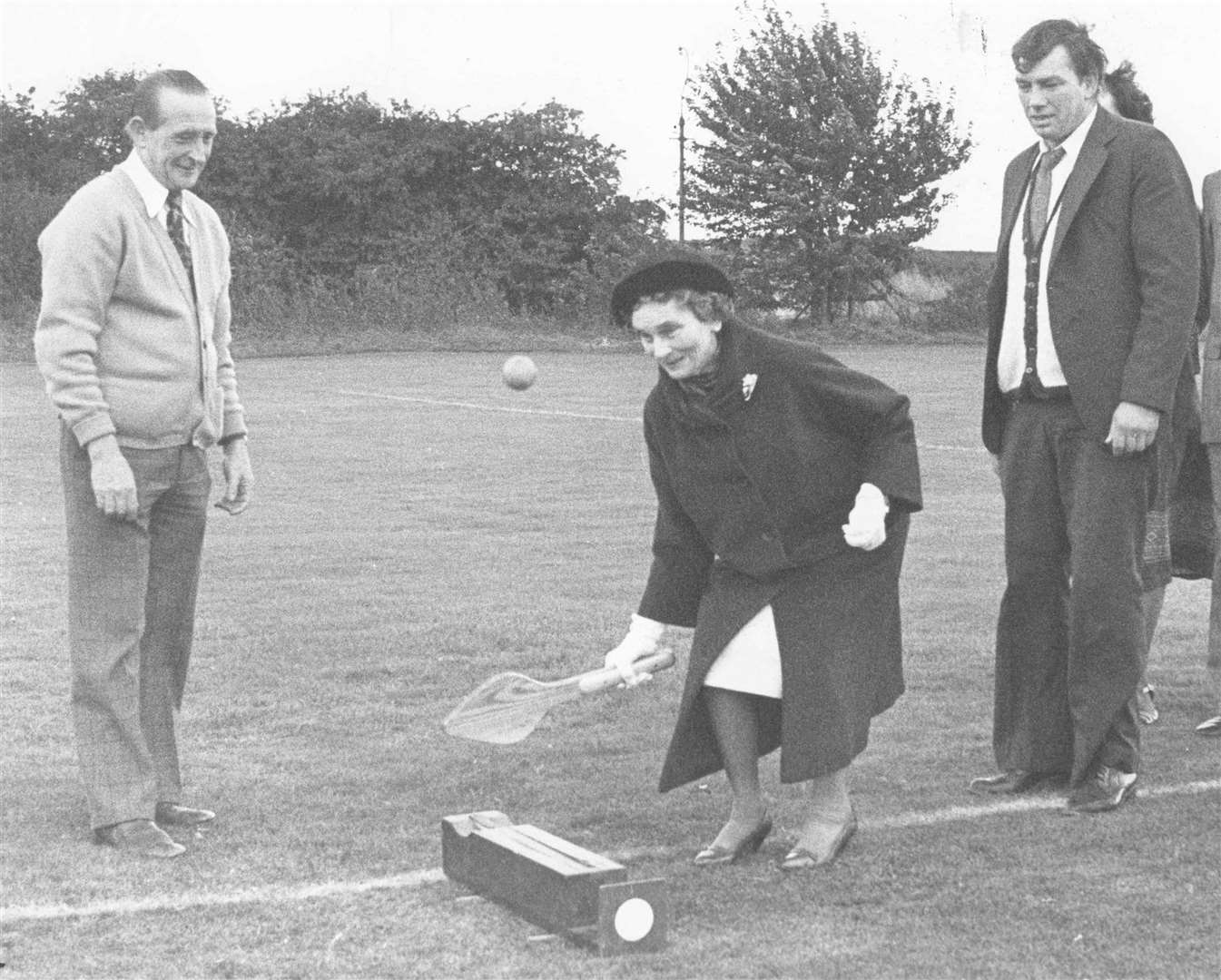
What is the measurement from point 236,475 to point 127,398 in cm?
65

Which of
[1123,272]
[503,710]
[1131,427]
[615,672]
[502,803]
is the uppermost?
[1123,272]

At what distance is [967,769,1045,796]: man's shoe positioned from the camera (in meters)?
6.05

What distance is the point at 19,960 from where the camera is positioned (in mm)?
4492

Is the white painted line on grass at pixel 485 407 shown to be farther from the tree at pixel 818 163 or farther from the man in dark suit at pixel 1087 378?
the tree at pixel 818 163

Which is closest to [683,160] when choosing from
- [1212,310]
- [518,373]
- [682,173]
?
[682,173]

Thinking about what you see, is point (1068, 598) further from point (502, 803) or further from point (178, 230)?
point (178, 230)

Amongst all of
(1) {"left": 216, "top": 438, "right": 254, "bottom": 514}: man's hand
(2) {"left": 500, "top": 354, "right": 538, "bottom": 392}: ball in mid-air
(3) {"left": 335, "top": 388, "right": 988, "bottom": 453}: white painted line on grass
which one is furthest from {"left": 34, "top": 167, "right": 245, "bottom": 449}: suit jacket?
(2) {"left": 500, "top": 354, "right": 538, "bottom": 392}: ball in mid-air

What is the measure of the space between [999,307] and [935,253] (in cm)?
3922

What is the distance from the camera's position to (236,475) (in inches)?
240

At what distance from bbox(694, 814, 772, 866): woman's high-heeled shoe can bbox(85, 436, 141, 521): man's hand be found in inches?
73.5

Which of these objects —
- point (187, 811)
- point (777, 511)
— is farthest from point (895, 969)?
point (187, 811)

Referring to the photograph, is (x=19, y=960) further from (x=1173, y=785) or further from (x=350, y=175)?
(x=350, y=175)

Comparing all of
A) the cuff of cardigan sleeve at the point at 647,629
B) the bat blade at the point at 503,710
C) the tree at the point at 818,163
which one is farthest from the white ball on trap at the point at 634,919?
the tree at the point at 818,163

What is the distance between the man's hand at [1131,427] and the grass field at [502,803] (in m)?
1.08
